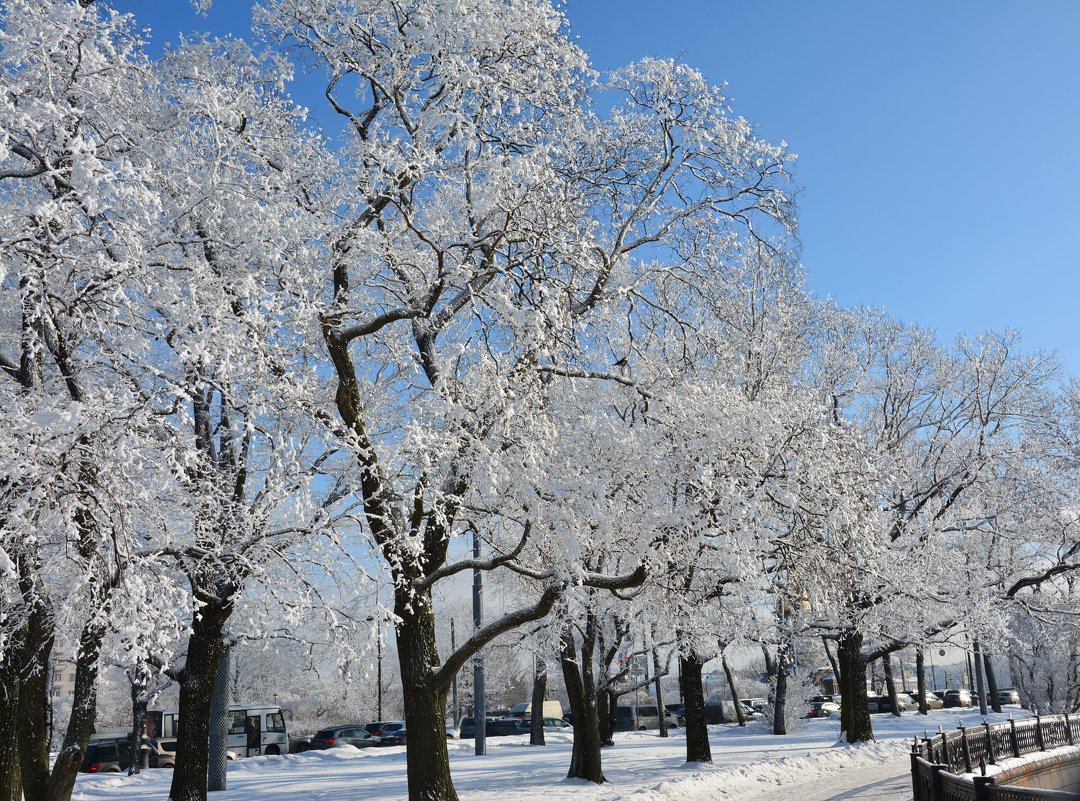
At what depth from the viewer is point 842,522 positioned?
12.6 meters

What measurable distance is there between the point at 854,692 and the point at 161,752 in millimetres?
26856

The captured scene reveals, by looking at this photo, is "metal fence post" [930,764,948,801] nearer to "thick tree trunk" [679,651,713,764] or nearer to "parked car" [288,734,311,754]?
"thick tree trunk" [679,651,713,764]

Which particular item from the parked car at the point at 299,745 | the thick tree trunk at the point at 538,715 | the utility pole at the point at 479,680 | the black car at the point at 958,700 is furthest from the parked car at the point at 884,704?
the utility pole at the point at 479,680

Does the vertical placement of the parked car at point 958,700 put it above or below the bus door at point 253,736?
below

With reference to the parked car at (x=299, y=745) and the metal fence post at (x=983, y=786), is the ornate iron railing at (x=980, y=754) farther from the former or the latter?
the parked car at (x=299, y=745)

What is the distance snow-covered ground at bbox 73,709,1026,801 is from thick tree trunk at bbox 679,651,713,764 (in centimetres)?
47

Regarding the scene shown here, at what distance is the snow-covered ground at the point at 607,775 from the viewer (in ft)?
53.8

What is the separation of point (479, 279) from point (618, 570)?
637 cm

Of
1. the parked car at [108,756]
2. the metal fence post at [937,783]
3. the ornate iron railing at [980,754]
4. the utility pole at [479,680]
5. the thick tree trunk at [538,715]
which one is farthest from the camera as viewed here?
the thick tree trunk at [538,715]

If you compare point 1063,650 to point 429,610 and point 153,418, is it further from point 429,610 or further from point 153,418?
point 153,418

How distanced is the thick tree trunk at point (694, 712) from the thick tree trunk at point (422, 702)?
10005 mm

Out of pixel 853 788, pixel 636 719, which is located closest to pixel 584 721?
pixel 853 788

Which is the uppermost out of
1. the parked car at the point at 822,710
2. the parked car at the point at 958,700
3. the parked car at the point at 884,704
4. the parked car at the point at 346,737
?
the parked car at the point at 346,737

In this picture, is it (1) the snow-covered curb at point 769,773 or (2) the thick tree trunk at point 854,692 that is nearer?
(1) the snow-covered curb at point 769,773
